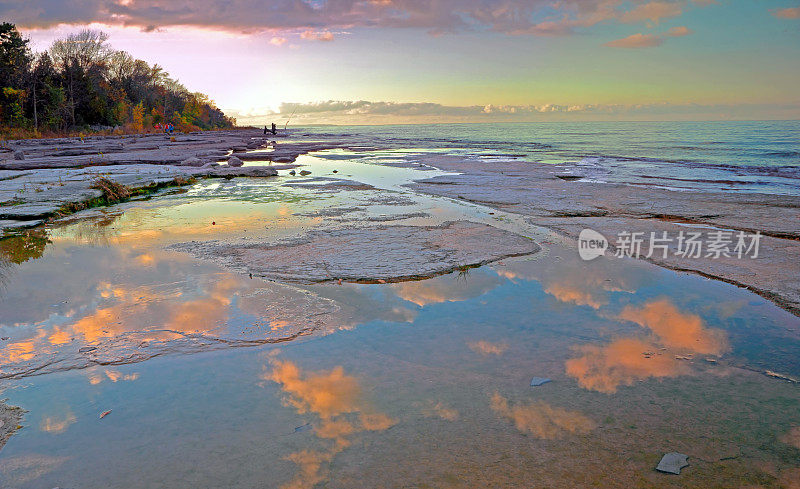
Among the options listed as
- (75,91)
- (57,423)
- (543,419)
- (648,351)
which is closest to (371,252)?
(648,351)

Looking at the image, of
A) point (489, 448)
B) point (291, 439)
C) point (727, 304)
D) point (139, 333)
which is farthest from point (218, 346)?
point (727, 304)

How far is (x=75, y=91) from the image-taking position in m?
44.6

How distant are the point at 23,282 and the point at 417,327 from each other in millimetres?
4855

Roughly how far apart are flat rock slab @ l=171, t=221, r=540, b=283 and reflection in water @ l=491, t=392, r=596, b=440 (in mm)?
2744

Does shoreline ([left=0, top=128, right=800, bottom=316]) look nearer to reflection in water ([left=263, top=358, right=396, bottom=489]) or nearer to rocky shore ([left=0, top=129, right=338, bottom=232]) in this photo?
rocky shore ([left=0, top=129, right=338, bottom=232])

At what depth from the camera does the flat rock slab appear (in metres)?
5.82

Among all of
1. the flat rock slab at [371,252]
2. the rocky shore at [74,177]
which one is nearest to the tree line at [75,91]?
the rocky shore at [74,177]

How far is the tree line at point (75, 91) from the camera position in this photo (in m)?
37.9

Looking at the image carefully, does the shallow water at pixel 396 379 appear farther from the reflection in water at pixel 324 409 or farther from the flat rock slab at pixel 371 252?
the flat rock slab at pixel 371 252

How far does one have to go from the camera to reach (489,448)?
8.70 ft

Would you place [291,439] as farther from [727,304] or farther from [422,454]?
[727,304]

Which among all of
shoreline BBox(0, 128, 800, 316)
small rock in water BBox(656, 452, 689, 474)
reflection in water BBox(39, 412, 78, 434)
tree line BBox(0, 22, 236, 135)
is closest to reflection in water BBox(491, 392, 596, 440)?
small rock in water BBox(656, 452, 689, 474)

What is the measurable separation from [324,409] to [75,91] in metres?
54.4

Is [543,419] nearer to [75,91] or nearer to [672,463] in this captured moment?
[672,463]
